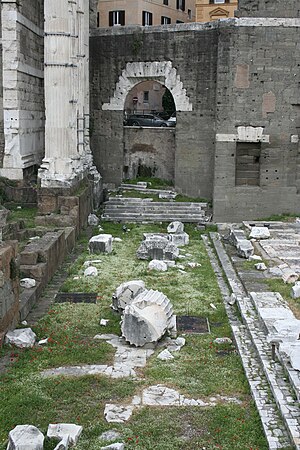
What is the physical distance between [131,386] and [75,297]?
11.1 feet

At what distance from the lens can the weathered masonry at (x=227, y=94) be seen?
51.6 feet

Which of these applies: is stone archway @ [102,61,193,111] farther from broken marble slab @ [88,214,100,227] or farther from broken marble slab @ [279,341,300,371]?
broken marble slab @ [279,341,300,371]

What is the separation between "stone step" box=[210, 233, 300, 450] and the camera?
5926mm

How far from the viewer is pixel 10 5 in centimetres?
1513

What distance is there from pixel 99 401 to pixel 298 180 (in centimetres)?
1117

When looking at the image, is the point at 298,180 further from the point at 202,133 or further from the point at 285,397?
the point at 285,397

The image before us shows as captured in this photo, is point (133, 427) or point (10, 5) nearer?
point (133, 427)

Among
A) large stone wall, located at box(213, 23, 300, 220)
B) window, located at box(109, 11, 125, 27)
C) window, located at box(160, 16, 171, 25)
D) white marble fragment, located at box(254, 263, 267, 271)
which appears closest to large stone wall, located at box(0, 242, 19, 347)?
white marble fragment, located at box(254, 263, 267, 271)

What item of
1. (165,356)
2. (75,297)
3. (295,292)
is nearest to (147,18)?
(75,297)

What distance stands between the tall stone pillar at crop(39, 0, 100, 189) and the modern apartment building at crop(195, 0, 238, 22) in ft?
64.3

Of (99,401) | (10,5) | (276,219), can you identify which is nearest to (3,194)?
(10,5)

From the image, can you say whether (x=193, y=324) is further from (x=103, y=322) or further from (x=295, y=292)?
(x=295, y=292)

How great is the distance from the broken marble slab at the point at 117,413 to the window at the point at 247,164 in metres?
10.8

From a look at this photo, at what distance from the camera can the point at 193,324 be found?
8.95m
